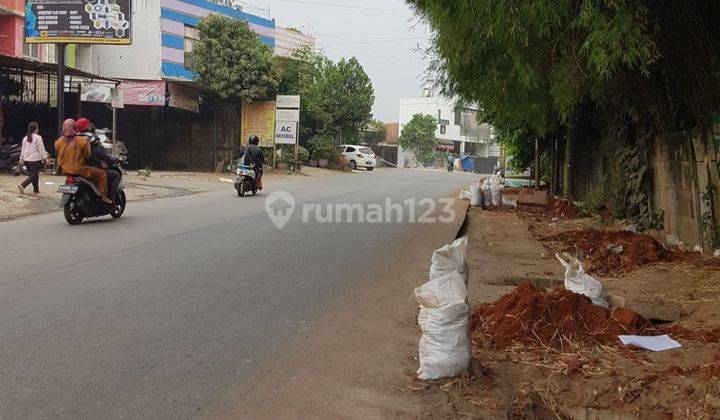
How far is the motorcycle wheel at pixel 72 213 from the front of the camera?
10781 mm

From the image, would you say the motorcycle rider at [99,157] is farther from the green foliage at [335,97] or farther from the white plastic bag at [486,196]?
the green foliage at [335,97]

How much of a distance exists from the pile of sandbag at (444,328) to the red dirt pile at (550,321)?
81 centimetres

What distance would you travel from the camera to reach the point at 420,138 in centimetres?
6288

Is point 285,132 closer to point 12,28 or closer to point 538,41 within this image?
point 12,28

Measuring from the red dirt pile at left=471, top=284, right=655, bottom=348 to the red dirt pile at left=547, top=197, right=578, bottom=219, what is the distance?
1021 centimetres

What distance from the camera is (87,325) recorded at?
513cm

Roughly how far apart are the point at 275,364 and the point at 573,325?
7.57 ft

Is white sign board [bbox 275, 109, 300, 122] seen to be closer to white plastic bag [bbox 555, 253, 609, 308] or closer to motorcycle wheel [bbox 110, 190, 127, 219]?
motorcycle wheel [bbox 110, 190, 127, 219]

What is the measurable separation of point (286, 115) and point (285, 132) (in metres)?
0.83

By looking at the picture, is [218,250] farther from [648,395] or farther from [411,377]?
[648,395]

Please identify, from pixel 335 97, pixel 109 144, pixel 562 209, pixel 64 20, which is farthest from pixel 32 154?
pixel 335 97

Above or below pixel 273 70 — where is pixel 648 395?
below

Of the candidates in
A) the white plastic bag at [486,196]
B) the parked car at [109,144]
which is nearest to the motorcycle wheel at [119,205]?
the white plastic bag at [486,196]

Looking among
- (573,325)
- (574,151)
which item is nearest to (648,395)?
(573,325)
